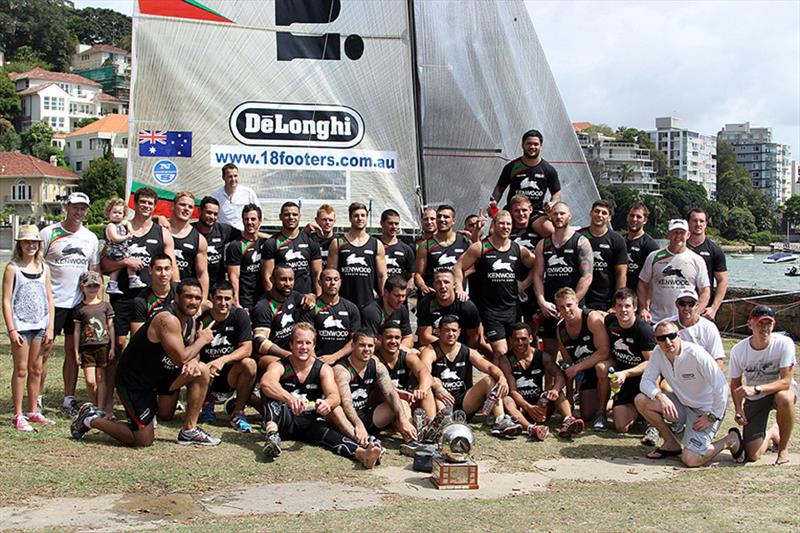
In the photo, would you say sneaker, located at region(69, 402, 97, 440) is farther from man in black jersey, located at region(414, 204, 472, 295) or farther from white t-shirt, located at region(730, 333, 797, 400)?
white t-shirt, located at region(730, 333, 797, 400)

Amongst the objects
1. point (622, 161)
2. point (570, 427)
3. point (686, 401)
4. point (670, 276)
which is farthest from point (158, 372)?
point (622, 161)

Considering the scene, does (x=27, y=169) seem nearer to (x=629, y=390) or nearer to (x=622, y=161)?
(x=629, y=390)

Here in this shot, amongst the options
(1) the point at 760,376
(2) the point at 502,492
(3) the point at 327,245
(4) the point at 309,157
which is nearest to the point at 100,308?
(3) the point at 327,245

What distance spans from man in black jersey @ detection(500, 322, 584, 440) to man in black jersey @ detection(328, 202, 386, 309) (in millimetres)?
1481

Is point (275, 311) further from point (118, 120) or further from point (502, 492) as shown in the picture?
point (118, 120)

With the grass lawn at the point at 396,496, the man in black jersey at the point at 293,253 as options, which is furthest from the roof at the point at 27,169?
the grass lawn at the point at 396,496

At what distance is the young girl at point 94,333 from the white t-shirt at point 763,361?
5458mm

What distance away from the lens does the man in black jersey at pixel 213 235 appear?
9211 mm

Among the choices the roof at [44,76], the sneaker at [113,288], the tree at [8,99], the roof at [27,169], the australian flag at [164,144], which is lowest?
the sneaker at [113,288]

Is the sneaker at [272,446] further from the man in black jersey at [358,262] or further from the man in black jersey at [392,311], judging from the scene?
the man in black jersey at [358,262]

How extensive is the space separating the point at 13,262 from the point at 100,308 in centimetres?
83

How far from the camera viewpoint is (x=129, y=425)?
7.43 m

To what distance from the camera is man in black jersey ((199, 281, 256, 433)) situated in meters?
8.12

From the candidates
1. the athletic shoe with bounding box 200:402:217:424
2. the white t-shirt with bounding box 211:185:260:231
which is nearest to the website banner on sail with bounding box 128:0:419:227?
→ the white t-shirt with bounding box 211:185:260:231
